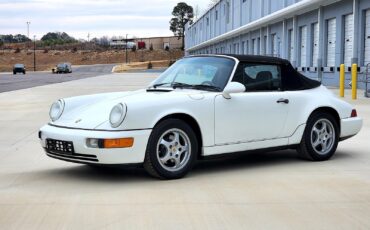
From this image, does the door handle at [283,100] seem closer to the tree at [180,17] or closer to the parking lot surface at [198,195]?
the parking lot surface at [198,195]

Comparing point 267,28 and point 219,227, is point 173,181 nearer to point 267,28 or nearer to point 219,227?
point 219,227

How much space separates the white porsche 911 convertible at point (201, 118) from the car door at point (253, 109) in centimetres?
1

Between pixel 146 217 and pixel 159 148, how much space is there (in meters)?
1.47

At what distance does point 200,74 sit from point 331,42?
22.8m

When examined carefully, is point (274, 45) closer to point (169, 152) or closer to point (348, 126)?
point (348, 126)

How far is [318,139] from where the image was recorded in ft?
24.6

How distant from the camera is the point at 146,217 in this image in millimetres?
4855

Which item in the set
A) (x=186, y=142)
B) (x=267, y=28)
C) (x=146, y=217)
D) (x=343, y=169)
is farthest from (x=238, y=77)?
(x=267, y=28)

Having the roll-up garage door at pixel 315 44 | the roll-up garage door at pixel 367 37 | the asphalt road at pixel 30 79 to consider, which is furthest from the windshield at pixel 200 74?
A: the roll-up garage door at pixel 315 44

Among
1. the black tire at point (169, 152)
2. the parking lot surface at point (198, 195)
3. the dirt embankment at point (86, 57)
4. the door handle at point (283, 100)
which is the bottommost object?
the parking lot surface at point (198, 195)

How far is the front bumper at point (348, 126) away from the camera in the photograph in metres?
7.70

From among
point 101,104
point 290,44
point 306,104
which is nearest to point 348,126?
point 306,104

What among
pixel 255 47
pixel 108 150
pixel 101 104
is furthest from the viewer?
pixel 255 47

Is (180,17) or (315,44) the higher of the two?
(180,17)
